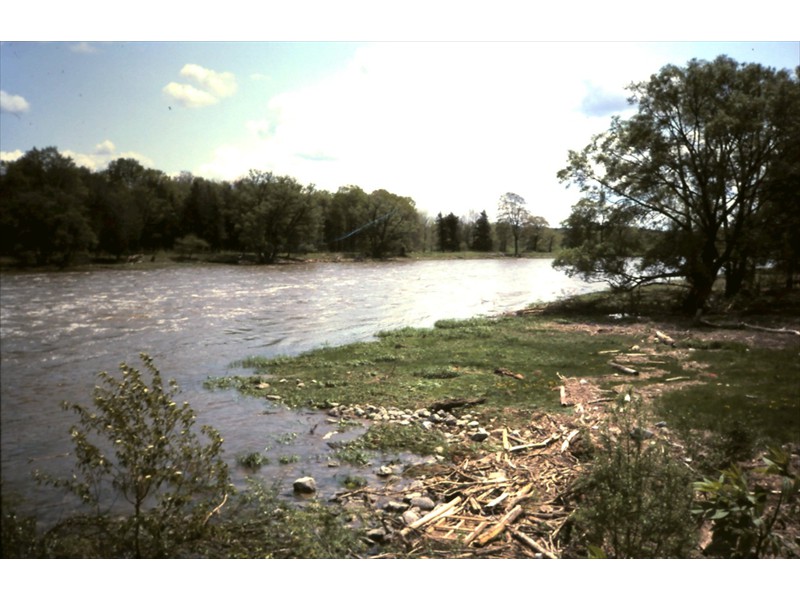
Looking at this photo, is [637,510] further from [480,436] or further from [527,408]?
[527,408]

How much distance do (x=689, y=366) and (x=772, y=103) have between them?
12.4 feet

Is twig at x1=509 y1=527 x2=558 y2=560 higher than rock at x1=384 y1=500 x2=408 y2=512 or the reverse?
the reverse

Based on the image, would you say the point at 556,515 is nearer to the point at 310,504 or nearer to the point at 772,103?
the point at 310,504

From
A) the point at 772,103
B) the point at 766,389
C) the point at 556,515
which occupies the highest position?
the point at 772,103

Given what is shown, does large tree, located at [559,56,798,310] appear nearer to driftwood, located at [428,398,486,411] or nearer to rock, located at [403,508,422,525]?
driftwood, located at [428,398,486,411]

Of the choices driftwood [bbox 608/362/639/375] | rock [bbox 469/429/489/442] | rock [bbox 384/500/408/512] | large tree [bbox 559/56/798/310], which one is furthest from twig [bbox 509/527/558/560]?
large tree [bbox 559/56/798/310]

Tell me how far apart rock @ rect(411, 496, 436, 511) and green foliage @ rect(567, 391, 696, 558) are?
2.66 ft

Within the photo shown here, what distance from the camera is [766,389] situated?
4809mm

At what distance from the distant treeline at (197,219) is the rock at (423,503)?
2448 millimetres

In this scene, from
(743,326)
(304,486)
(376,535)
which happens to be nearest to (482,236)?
(304,486)

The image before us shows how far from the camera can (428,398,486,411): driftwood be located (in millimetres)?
4570

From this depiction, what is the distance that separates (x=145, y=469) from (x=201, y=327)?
80.5 inches

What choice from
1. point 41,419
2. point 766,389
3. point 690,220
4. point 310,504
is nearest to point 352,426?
point 310,504

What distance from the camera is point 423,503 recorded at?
10.8ft
